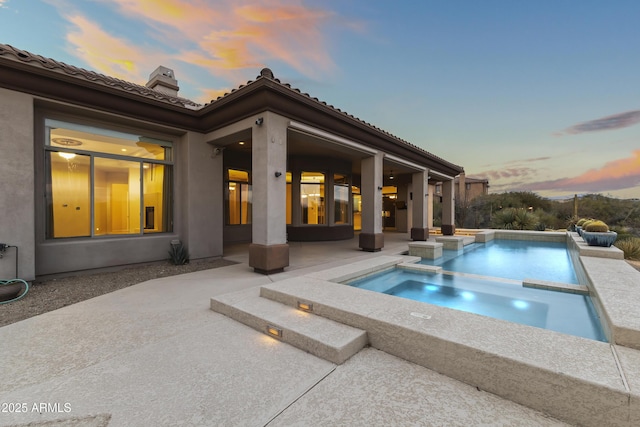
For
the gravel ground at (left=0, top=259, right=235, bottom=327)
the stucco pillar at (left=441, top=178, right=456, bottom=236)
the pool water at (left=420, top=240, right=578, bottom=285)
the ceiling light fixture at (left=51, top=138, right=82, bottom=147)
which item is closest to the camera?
the gravel ground at (left=0, top=259, right=235, bottom=327)

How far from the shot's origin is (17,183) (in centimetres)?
502

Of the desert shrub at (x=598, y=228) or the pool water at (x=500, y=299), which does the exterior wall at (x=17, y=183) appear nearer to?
the pool water at (x=500, y=299)

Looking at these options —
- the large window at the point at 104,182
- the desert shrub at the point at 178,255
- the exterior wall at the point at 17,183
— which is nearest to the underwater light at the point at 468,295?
the desert shrub at the point at 178,255

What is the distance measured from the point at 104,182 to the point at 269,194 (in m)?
4.38

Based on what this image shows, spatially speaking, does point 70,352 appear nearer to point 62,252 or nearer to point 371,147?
point 62,252

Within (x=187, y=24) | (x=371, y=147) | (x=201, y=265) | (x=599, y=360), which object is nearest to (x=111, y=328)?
(x=201, y=265)

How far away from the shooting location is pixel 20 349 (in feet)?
9.34

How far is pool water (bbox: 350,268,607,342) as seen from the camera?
3.61 m

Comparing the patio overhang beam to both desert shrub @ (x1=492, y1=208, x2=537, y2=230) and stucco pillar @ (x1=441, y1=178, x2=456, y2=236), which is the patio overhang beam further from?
desert shrub @ (x1=492, y1=208, x2=537, y2=230)

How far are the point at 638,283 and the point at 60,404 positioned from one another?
7401 millimetres

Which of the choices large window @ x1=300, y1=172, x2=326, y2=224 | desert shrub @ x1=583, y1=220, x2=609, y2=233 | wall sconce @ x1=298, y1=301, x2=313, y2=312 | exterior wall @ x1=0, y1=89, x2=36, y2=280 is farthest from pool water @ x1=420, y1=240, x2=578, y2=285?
exterior wall @ x1=0, y1=89, x2=36, y2=280

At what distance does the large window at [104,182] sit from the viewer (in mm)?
5895

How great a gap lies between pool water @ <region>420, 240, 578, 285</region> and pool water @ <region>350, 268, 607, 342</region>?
4.54 feet

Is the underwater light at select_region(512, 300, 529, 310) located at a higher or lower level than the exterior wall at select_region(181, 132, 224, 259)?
lower
